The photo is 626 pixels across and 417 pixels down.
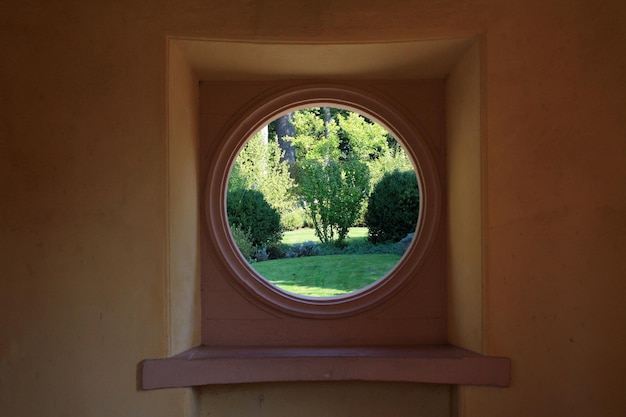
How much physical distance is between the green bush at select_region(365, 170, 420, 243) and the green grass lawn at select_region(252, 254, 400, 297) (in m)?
0.41

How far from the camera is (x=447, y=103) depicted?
3.09 metres

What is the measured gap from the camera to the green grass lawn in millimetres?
7702

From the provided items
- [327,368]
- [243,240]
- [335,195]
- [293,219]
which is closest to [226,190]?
[327,368]

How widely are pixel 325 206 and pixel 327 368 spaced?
6319mm

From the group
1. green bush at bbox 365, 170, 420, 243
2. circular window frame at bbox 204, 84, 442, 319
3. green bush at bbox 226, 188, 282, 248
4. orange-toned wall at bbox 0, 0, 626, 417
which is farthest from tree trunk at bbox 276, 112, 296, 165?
orange-toned wall at bbox 0, 0, 626, 417

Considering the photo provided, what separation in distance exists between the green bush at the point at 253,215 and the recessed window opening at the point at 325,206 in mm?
16

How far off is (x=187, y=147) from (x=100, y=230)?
67 centimetres

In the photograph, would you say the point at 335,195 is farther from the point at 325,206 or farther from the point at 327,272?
the point at 327,272

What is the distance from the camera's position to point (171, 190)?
2605 millimetres

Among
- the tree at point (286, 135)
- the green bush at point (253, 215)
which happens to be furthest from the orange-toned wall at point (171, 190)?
the tree at point (286, 135)

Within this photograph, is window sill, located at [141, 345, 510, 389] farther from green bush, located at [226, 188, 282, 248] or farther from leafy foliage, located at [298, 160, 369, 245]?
leafy foliage, located at [298, 160, 369, 245]

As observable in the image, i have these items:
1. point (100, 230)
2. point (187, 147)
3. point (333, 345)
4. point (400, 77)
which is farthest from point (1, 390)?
point (400, 77)

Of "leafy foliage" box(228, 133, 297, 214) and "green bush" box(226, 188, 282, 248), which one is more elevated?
"leafy foliage" box(228, 133, 297, 214)

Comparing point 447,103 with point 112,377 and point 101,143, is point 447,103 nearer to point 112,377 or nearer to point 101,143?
point 101,143
